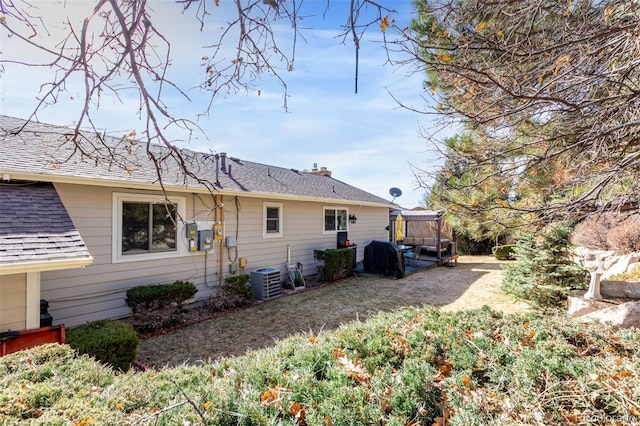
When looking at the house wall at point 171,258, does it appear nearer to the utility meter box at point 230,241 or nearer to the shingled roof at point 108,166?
the utility meter box at point 230,241

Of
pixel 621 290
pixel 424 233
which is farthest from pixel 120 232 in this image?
pixel 424 233

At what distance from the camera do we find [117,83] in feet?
7.50

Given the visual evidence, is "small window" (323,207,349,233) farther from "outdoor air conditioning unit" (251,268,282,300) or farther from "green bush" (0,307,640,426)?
"green bush" (0,307,640,426)

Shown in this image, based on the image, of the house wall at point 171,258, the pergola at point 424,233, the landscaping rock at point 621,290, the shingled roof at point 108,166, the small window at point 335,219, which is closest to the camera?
the shingled roof at point 108,166

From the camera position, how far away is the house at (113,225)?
379 cm

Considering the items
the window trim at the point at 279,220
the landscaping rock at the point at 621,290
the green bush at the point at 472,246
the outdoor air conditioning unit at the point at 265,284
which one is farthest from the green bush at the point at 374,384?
Result: the green bush at the point at 472,246

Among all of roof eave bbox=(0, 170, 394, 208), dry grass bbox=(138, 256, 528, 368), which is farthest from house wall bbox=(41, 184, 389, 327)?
dry grass bbox=(138, 256, 528, 368)

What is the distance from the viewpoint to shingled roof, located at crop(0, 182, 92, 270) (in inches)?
147

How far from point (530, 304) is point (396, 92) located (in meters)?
6.24

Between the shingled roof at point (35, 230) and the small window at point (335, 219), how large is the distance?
7937 millimetres

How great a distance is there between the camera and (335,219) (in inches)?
474

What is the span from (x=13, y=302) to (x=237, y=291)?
401 cm

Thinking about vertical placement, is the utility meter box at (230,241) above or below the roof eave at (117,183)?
below

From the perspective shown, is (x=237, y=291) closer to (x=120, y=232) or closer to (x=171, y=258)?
(x=171, y=258)
